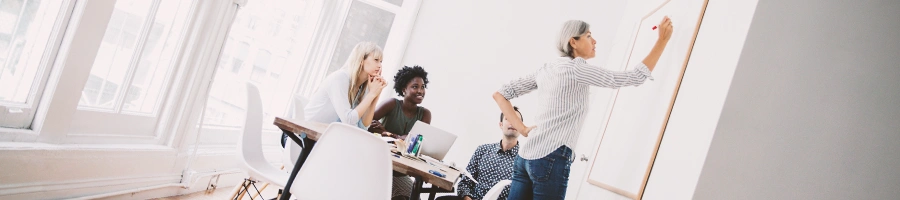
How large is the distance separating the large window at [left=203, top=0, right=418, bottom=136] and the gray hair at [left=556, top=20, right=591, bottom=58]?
183 centimetres

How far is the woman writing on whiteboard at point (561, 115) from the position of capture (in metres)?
1.98

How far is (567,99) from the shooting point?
79.9 inches

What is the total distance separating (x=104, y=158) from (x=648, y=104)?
2594 millimetres

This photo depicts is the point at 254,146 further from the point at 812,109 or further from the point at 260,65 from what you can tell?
the point at 812,109

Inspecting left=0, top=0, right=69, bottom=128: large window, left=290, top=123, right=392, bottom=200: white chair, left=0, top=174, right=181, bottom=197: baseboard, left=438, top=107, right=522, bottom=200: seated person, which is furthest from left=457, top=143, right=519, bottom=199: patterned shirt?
left=0, top=0, right=69, bottom=128: large window

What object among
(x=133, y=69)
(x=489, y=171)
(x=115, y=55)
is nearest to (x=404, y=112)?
(x=489, y=171)

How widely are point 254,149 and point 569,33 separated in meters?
1.58

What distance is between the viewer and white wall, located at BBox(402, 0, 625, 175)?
4660mm

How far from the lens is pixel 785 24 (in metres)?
1.71

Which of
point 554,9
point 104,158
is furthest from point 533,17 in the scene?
point 104,158

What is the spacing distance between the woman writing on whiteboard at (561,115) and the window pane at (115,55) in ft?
6.34

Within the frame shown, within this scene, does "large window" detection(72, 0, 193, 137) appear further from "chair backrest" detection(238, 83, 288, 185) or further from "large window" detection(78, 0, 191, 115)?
"chair backrest" detection(238, 83, 288, 185)

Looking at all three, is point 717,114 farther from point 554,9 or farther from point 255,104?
point 554,9

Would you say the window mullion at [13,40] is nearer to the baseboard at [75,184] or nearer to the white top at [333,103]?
the baseboard at [75,184]
